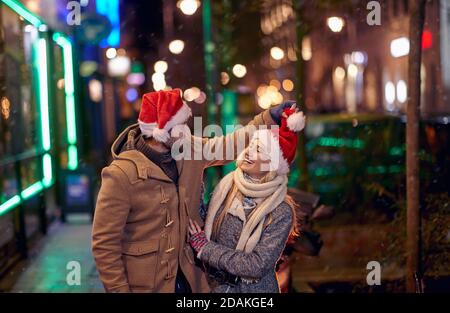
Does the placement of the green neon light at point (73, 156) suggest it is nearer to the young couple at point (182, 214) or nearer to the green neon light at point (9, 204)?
the green neon light at point (9, 204)

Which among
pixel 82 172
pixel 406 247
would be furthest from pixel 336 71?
pixel 406 247

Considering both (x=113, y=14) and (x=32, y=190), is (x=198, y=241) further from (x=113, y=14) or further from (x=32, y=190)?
(x=113, y=14)

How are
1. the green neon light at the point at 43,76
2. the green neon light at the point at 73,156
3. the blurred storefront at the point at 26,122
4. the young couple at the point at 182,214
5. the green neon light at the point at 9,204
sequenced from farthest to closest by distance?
1. the green neon light at the point at 73,156
2. the green neon light at the point at 43,76
3. the blurred storefront at the point at 26,122
4. the green neon light at the point at 9,204
5. the young couple at the point at 182,214

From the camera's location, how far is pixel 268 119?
4.11 m

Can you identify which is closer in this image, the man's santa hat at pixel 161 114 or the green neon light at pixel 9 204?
the man's santa hat at pixel 161 114

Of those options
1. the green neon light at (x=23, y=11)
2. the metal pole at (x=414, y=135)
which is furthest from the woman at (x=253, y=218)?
the green neon light at (x=23, y=11)

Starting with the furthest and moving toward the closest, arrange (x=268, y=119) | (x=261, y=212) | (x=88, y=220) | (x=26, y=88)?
1. (x=88, y=220)
2. (x=26, y=88)
3. (x=268, y=119)
4. (x=261, y=212)

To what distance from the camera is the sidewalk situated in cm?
664

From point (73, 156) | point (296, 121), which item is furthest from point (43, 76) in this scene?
point (296, 121)

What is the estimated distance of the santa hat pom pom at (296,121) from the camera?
3.91m

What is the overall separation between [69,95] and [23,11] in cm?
390

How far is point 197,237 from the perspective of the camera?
3926 mm
